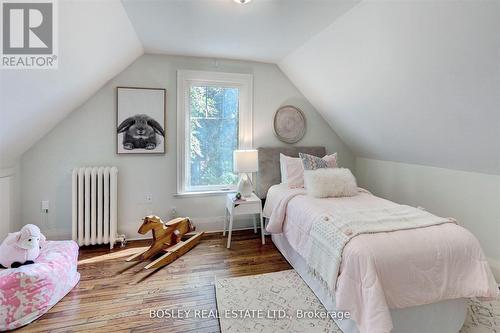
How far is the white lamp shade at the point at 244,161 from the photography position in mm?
3047

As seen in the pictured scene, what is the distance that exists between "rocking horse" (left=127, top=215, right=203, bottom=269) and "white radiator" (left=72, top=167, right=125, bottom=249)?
49 cm

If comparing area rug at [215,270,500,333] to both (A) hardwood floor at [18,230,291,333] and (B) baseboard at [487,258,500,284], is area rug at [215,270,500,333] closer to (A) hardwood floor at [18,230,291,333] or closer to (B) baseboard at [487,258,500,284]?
(A) hardwood floor at [18,230,291,333]

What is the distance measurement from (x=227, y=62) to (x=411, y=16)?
86.3 inches

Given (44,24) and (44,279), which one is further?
(44,279)

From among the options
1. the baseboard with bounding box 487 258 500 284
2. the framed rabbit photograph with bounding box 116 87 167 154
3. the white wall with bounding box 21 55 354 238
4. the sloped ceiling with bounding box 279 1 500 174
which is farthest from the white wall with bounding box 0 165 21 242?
the baseboard with bounding box 487 258 500 284

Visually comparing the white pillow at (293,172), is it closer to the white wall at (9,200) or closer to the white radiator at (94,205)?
the white radiator at (94,205)

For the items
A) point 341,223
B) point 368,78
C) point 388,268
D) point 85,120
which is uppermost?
point 368,78

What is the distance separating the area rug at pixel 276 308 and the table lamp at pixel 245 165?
109 cm

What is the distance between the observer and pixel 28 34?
1623mm

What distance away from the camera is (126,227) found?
3.10 meters

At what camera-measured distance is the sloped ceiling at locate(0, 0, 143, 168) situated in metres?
1.73

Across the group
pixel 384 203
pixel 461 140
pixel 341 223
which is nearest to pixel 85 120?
pixel 341 223

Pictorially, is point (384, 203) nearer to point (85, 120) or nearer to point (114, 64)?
point (114, 64)

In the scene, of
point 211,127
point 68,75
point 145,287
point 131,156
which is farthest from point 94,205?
point 211,127
